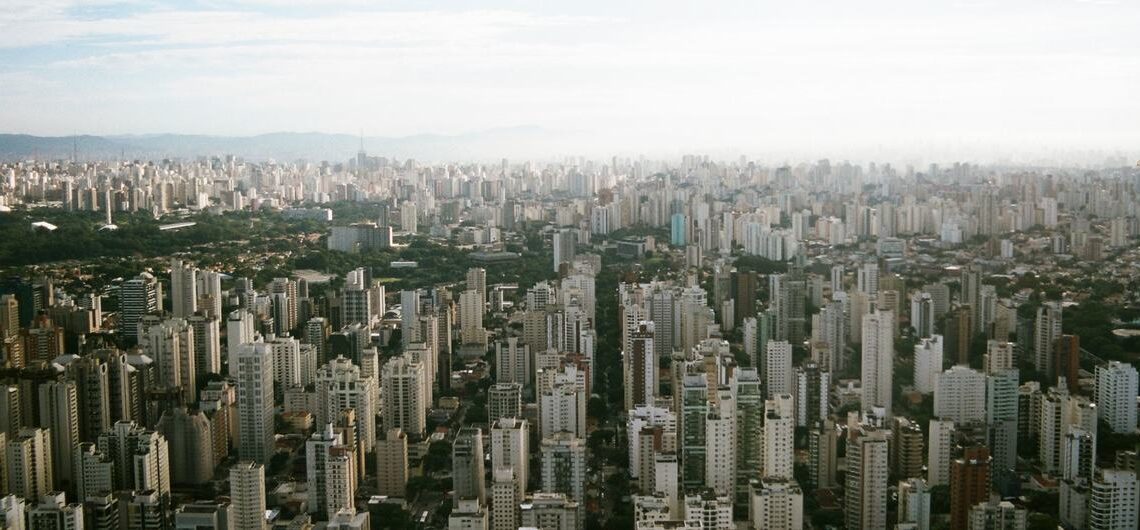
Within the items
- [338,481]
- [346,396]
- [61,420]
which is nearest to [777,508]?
[338,481]

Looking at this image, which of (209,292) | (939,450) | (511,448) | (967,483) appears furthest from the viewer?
(209,292)

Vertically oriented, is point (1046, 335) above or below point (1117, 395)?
above

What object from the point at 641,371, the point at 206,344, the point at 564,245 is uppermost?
the point at 564,245

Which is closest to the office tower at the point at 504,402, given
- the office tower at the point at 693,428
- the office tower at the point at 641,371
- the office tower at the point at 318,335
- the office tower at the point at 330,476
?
the office tower at the point at 641,371

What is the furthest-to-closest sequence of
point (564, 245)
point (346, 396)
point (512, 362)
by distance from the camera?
point (564, 245), point (512, 362), point (346, 396)

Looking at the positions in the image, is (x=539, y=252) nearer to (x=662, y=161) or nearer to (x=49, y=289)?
(x=662, y=161)

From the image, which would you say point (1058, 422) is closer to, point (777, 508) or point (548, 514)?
point (777, 508)
